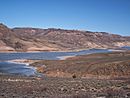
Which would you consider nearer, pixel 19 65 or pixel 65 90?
pixel 65 90

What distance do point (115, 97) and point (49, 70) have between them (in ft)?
124

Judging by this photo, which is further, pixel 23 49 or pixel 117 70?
pixel 23 49

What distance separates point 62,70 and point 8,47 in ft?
470

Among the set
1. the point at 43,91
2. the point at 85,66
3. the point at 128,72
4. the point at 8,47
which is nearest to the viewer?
the point at 43,91

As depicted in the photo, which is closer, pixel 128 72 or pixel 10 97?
pixel 10 97

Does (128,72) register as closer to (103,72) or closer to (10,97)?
(103,72)

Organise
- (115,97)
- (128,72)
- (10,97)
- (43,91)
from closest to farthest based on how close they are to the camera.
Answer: (115,97) → (10,97) → (43,91) → (128,72)

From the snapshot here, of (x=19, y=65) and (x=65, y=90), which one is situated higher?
(x=19, y=65)

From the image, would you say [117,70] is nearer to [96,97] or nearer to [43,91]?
[43,91]

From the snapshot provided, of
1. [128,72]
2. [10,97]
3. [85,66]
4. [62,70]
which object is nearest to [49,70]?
[62,70]

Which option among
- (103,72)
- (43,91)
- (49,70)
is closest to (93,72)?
(103,72)

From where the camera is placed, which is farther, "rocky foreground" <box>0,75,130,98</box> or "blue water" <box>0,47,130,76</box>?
"blue water" <box>0,47,130,76</box>

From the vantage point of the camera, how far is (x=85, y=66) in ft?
185

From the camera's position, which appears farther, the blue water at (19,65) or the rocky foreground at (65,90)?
the blue water at (19,65)
